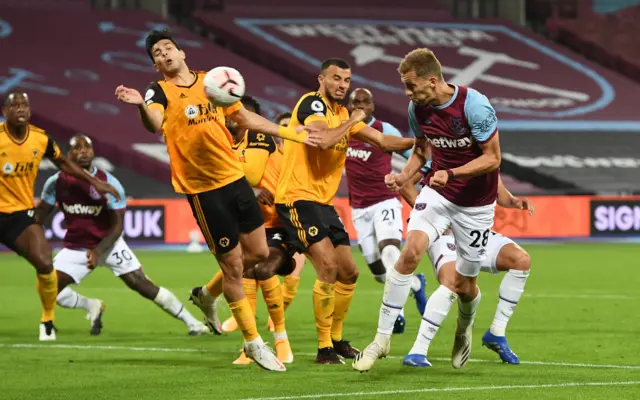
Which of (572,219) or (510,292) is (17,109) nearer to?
(510,292)

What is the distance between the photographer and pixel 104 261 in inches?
467

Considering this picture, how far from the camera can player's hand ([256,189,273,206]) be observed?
35.0 ft

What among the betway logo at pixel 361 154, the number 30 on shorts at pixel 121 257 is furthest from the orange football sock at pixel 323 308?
the betway logo at pixel 361 154

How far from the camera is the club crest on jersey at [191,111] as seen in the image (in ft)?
27.4

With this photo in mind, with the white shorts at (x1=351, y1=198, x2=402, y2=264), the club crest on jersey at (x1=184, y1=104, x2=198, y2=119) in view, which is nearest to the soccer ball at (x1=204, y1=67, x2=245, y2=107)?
the club crest on jersey at (x1=184, y1=104, x2=198, y2=119)

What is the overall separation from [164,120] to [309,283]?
935 centimetres

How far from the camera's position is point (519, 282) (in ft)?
30.0

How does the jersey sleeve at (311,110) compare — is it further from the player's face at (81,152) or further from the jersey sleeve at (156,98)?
the player's face at (81,152)

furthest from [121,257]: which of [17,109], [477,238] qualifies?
[477,238]

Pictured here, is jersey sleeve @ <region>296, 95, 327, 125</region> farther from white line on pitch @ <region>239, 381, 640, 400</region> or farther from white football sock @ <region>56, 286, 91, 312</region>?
white football sock @ <region>56, 286, 91, 312</region>

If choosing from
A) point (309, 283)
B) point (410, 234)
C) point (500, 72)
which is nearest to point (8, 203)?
point (410, 234)

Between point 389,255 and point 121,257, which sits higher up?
point 121,257

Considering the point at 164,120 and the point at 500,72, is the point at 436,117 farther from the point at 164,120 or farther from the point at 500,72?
the point at 500,72

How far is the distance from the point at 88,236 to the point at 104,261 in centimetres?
34
